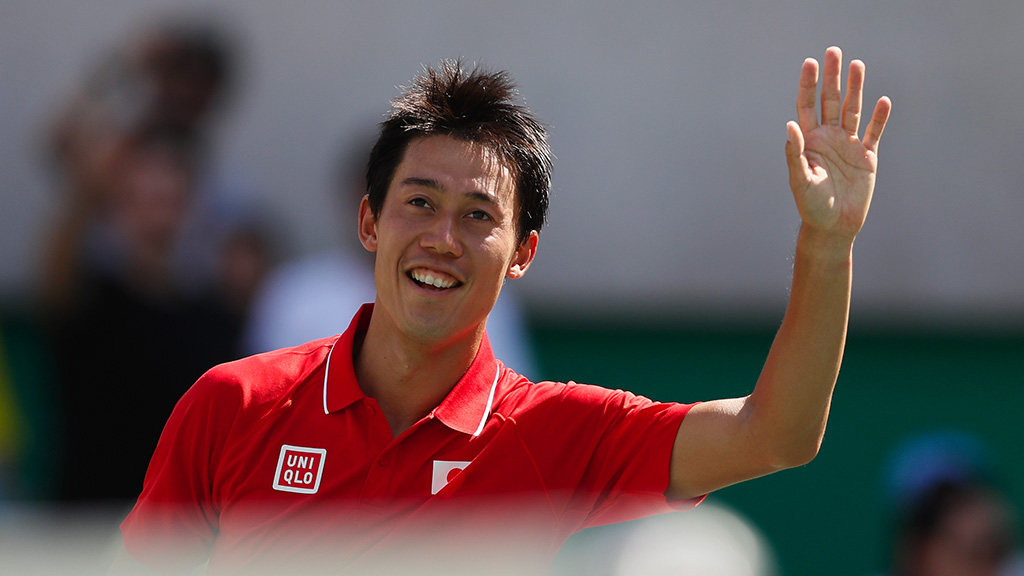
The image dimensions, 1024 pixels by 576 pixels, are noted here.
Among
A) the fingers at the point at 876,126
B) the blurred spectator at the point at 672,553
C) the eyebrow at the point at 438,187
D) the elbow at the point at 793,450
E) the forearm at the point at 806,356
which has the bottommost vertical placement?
the blurred spectator at the point at 672,553

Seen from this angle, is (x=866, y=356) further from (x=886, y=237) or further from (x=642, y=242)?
(x=642, y=242)

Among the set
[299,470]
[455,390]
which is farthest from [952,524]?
[299,470]

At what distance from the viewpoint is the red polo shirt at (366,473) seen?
7.63ft

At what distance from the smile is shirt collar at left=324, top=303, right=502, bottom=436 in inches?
8.6

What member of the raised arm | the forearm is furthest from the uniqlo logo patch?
the forearm

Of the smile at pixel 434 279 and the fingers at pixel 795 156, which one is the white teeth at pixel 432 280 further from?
the fingers at pixel 795 156

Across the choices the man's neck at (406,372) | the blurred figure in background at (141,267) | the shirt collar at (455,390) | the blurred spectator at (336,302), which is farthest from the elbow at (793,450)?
the blurred figure in background at (141,267)

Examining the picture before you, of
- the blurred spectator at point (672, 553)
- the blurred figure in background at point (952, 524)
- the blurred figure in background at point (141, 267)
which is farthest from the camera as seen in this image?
the blurred figure in background at point (952, 524)

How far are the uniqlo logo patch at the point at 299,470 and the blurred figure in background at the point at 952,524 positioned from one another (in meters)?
2.53

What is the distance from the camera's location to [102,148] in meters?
4.77

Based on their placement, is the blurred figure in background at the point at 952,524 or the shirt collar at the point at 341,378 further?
Answer: the blurred figure in background at the point at 952,524

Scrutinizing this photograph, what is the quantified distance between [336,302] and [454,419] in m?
1.44

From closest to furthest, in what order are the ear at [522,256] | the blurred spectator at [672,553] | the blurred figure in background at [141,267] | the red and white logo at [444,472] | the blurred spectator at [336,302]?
the blurred spectator at [672,553] → the red and white logo at [444,472] → the ear at [522,256] → the blurred spectator at [336,302] → the blurred figure in background at [141,267]

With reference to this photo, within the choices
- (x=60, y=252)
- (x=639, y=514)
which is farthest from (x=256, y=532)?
(x=60, y=252)
